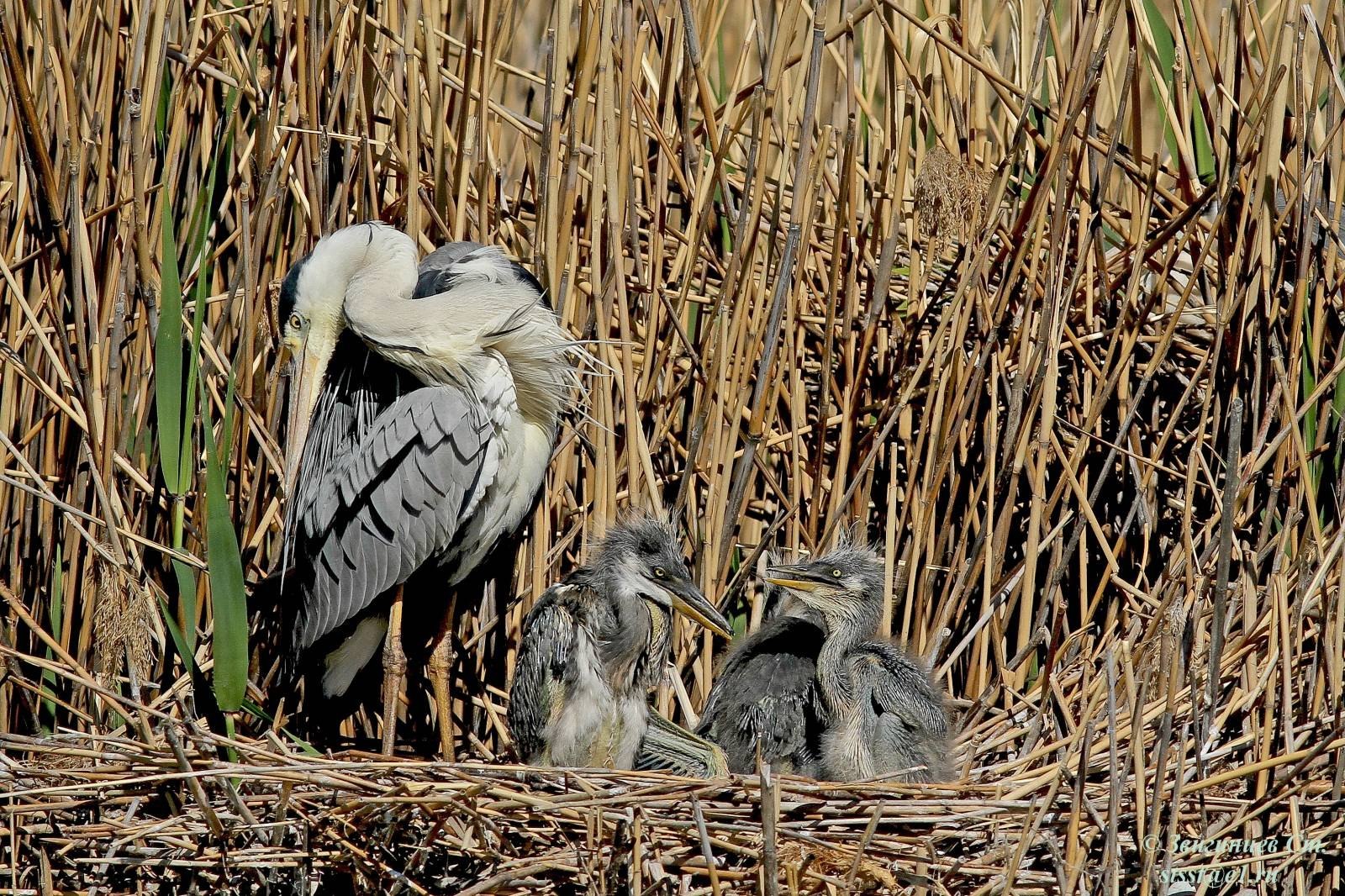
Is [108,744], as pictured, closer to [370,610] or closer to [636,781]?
[370,610]

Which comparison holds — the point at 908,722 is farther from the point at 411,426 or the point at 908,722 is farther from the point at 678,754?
the point at 411,426

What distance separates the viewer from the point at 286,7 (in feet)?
9.20

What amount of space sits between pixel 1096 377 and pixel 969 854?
3.55 feet

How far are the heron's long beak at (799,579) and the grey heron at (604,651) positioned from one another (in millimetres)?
137

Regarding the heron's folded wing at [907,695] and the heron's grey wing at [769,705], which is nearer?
the heron's folded wing at [907,695]

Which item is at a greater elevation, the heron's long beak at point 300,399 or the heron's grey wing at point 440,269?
the heron's grey wing at point 440,269

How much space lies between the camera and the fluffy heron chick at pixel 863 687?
2.53 m

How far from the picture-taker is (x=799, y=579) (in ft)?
8.59

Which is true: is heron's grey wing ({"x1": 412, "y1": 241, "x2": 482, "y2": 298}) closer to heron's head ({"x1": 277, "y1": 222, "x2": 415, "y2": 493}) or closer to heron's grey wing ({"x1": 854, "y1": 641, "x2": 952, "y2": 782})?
heron's head ({"x1": 277, "y1": 222, "x2": 415, "y2": 493})

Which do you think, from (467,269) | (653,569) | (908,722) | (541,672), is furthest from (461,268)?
(908,722)

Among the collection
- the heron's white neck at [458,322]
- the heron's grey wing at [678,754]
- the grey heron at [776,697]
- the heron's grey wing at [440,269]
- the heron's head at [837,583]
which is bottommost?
the heron's grey wing at [678,754]

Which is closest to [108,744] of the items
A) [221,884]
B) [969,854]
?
[221,884]

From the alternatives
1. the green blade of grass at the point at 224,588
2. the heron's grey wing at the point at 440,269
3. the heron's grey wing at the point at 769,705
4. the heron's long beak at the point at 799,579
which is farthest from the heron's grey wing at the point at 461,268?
the heron's grey wing at the point at 769,705

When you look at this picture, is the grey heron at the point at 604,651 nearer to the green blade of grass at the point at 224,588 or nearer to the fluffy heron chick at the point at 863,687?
the fluffy heron chick at the point at 863,687
